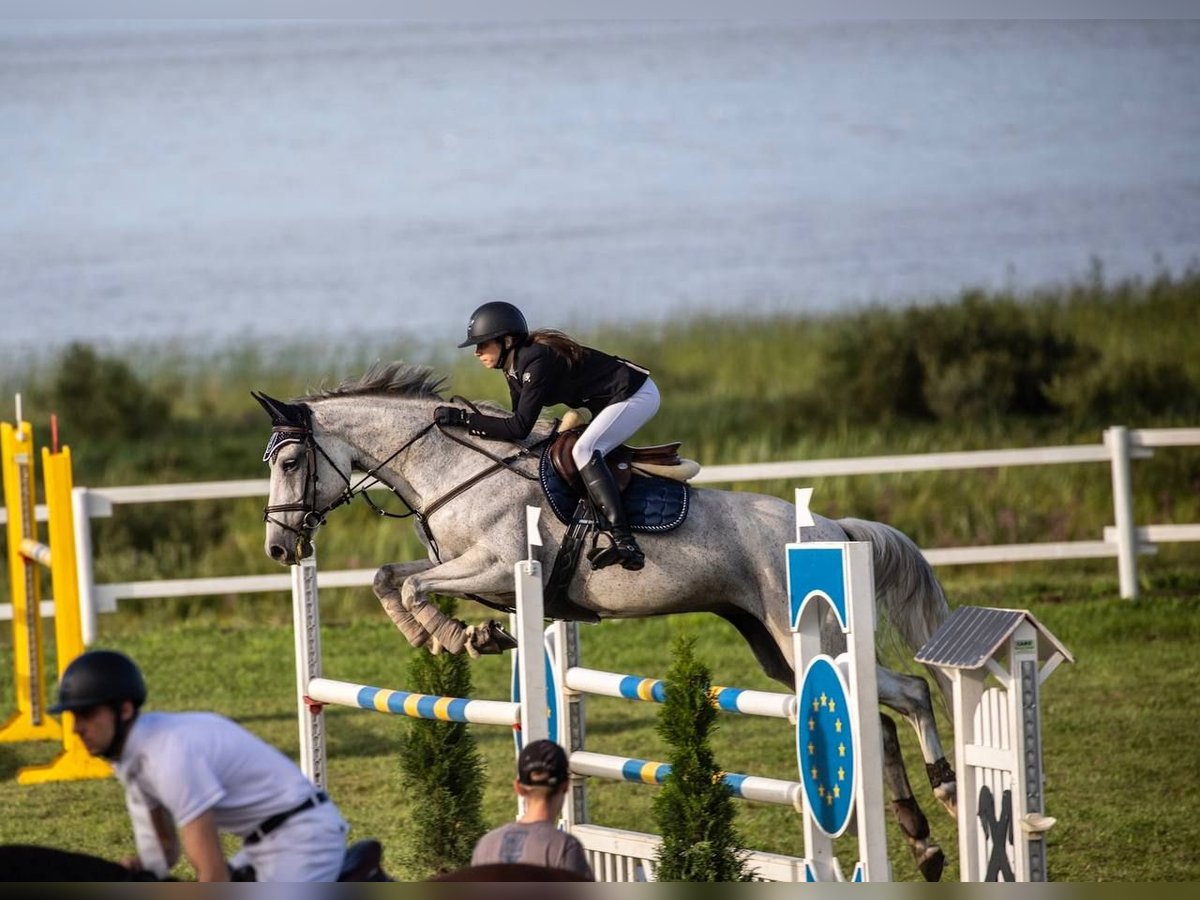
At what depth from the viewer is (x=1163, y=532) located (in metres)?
10.7

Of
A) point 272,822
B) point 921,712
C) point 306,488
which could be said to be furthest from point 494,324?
point 272,822

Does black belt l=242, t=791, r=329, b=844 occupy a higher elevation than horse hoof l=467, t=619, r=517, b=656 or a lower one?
lower

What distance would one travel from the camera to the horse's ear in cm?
586

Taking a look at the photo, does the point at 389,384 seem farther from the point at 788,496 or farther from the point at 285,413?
the point at 788,496

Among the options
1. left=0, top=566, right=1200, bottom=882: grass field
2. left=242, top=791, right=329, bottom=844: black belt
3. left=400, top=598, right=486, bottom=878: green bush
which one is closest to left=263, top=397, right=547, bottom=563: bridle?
left=400, top=598, right=486, bottom=878: green bush

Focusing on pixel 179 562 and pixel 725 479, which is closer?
pixel 725 479

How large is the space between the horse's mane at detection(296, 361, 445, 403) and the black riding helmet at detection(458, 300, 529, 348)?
60cm

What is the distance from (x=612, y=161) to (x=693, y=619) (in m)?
13.7

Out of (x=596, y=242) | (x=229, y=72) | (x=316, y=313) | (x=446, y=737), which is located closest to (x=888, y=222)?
(x=596, y=242)

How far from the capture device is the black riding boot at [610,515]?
18.5ft

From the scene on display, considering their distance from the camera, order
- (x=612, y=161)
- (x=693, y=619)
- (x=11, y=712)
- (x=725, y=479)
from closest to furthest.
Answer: (x=11, y=712) < (x=725, y=479) < (x=693, y=619) < (x=612, y=161)

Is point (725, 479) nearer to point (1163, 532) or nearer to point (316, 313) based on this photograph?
point (1163, 532)

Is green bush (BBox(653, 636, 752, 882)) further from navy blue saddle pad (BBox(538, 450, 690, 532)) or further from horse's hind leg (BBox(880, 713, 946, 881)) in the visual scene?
navy blue saddle pad (BBox(538, 450, 690, 532))

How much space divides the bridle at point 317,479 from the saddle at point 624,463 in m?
0.15
